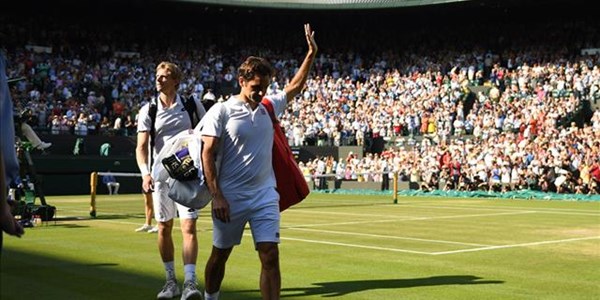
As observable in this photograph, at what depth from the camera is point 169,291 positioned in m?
8.09

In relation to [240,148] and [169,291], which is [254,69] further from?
[169,291]

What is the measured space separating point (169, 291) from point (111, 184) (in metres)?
27.8

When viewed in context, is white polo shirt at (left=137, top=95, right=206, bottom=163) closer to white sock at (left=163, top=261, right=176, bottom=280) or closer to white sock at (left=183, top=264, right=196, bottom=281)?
white sock at (left=163, top=261, right=176, bottom=280)

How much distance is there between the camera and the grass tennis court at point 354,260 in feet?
28.5

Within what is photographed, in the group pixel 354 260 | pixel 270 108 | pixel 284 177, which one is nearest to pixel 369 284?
pixel 354 260

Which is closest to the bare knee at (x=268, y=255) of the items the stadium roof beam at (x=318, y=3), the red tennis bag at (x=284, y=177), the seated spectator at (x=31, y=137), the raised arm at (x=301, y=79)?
the red tennis bag at (x=284, y=177)

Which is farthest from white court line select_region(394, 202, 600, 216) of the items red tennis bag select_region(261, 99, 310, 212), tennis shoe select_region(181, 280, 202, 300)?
red tennis bag select_region(261, 99, 310, 212)

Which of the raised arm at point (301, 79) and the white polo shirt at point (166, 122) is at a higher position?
the raised arm at point (301, 79)

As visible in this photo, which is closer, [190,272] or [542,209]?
[190,272]

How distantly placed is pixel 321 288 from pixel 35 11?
4373 centimetres

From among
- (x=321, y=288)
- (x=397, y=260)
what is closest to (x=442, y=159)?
(x=397, y=260)

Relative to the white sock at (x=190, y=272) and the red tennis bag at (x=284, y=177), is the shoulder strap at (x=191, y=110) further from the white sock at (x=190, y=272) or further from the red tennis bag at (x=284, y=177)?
the red tennis bag at (x=284, y=177)

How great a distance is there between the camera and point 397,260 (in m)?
11.2

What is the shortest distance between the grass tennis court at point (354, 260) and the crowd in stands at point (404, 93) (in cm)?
1527
